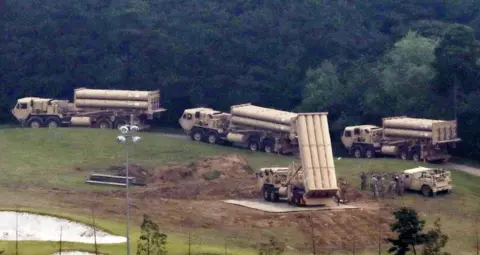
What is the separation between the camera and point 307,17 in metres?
92.4

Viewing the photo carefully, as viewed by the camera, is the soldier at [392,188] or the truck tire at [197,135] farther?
the truck tire at [197,135]

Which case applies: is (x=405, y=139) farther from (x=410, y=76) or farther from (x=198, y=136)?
(x=198, y=136)

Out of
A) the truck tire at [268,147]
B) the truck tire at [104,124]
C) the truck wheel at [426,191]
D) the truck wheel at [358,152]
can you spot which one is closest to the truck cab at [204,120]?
the truck tire at [268,147]

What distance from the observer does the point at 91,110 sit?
85.1 metres

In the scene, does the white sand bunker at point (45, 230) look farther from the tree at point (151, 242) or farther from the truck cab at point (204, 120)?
the truck cab at point (204, 120)

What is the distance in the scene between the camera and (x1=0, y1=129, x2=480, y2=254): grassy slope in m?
63.6

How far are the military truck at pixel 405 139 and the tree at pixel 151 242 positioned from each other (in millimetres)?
30409

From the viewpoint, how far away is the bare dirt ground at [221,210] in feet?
181

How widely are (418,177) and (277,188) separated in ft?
28.5

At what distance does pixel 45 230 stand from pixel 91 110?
33680 mm

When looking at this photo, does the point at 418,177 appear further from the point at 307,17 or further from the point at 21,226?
the point at 307,17

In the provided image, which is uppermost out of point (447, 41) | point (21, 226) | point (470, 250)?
point (447, 41)

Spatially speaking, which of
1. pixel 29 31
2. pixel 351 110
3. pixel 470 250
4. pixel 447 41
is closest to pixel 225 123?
pixel 351 110

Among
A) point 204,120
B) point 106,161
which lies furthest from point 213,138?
Result: point 106,161
